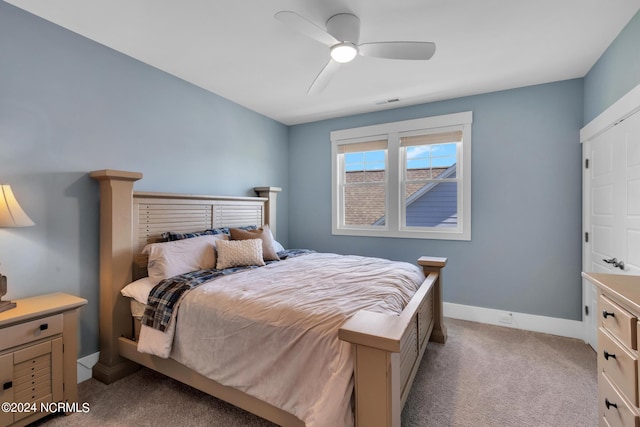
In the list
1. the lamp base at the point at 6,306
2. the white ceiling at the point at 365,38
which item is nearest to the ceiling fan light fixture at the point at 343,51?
the white ceiling at the point at 365,38

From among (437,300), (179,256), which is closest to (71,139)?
(179,256)

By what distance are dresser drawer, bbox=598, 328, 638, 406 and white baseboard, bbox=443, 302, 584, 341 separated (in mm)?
2224

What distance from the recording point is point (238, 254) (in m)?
2.71

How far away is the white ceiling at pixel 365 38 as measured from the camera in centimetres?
198

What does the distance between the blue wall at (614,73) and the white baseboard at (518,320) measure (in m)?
2.08

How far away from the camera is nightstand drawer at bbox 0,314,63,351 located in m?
1.65

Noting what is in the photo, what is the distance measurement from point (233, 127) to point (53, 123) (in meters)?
1.86

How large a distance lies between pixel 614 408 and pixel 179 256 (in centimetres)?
270

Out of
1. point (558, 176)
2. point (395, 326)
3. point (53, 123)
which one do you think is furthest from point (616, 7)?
point (53, 123)

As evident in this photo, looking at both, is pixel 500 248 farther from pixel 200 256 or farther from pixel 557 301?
pixel 200 256

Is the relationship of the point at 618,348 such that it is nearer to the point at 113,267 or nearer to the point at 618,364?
the point at 618,364

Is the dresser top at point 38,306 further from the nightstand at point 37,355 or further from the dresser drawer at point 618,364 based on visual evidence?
the dresser drawer at point 618,364

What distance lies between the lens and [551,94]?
123 inches

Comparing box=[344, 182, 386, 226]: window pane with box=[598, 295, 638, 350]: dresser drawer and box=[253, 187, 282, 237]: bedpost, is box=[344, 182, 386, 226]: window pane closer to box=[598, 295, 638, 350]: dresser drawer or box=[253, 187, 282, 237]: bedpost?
box=[253, 187, 282, 237]: bedpost
